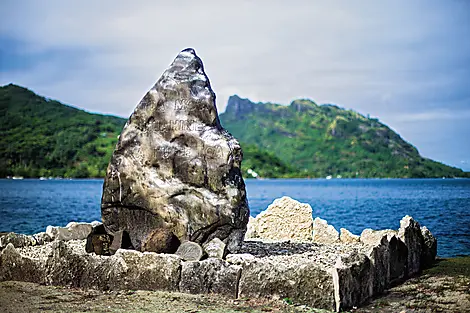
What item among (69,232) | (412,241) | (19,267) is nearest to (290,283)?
(412,241)

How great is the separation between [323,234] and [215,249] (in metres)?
6.40

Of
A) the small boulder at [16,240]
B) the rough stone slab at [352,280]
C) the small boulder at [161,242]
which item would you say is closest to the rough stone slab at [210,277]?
the small boulder at [161,242]

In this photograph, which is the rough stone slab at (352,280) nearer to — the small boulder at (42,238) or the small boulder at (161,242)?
the small boulder at (161,242)

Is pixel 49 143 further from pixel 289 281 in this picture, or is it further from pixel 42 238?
pixel 289 281

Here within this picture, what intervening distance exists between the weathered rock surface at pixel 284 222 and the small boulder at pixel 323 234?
0.50m

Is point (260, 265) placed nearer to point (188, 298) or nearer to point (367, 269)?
point (188, 298)

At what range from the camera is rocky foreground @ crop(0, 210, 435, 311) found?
464 inches

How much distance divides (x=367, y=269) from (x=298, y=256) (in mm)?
2357

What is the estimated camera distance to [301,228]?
19.8 metres

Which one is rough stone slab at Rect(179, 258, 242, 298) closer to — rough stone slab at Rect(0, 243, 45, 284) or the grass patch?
rough stone slab at Rect(0, 243, 45, 284)

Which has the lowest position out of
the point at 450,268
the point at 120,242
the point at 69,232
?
the point at 450,268

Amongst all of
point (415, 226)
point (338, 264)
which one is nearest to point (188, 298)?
point (338, 264)

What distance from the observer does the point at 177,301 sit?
11.7m

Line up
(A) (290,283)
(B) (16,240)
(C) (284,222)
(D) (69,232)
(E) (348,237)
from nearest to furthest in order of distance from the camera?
1. (A) (290,283)
2. (B) (16,240)
3. (D) (69,232)
4. (E) (348,237)
5. (C) (284,222)
